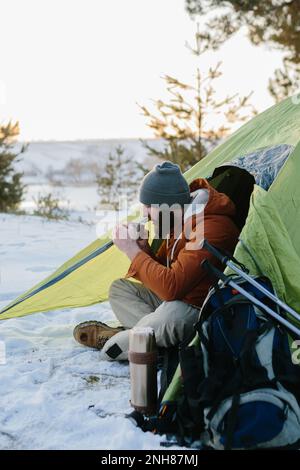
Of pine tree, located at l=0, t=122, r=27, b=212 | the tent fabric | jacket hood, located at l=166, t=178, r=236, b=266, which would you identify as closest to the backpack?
jacket hood, located at l=166, t=178, r=236, b=266

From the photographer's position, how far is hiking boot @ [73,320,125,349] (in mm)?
4062

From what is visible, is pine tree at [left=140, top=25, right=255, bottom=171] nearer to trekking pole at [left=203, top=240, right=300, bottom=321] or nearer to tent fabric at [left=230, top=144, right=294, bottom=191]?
tent fabric at [left=230, top=144, right=294, bottom=191]

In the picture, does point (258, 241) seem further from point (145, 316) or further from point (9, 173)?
point (9, 173)

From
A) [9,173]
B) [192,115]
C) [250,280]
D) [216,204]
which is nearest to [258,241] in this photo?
[250,280]

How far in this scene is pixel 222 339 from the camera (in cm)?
275

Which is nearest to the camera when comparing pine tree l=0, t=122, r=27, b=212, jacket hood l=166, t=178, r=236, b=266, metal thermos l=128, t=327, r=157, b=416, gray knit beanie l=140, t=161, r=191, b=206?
metal thermos l=128, t=327, r=157, b=416

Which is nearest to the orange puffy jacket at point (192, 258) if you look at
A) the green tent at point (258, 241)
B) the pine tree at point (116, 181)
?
the green tent at point (258, 241)

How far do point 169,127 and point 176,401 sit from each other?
10289 mm

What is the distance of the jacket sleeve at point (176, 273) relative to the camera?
10.5 ft

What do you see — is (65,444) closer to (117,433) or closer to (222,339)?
(117,433)

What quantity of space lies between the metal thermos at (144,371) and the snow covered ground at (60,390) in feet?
0.42

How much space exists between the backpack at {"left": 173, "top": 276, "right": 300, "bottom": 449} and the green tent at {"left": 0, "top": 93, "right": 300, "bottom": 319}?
0.82 feet

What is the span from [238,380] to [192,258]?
0.79m
